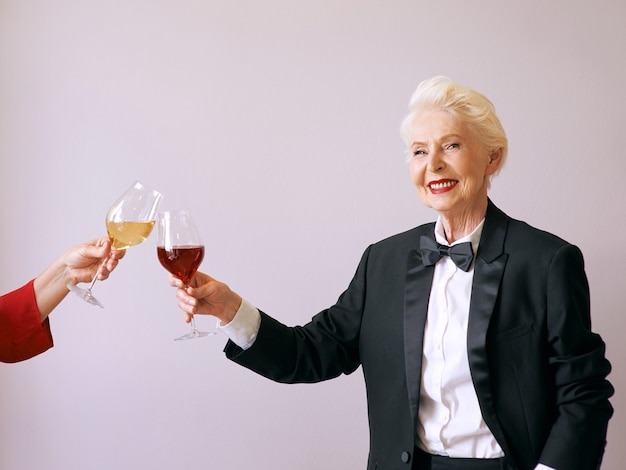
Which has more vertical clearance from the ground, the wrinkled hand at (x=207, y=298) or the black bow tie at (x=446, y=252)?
the black bow tie at (x=446, y=252)

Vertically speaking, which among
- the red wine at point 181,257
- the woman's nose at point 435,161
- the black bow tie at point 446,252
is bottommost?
the red wine at point 181,257

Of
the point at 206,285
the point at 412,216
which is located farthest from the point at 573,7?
the point at 206,285

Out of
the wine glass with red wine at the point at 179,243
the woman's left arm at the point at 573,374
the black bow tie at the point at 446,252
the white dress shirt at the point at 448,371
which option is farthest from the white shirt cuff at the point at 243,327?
the woman's left arm at the point at 573,374

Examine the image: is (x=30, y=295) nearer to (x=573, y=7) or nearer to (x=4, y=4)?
(x=4, y=4)

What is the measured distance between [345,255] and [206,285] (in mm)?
1037

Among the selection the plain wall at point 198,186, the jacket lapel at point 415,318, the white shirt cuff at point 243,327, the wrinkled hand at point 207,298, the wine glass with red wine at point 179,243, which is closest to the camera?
the wine glass with red wine at point 179,243

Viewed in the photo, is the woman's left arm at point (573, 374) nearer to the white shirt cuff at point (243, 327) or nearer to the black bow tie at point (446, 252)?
the black bow tie at point (446, 252)

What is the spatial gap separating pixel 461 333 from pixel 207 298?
0.77m

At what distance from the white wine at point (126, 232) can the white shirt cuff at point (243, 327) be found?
39 centimetres

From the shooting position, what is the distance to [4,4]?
3.26 metres

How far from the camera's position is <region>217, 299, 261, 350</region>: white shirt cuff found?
244cm

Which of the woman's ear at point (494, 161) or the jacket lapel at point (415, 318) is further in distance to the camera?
the woman's ear at point (494, 161)

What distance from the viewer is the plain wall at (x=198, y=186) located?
10.6 ft

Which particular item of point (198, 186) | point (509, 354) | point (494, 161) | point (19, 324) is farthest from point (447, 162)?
point (19, 324)
